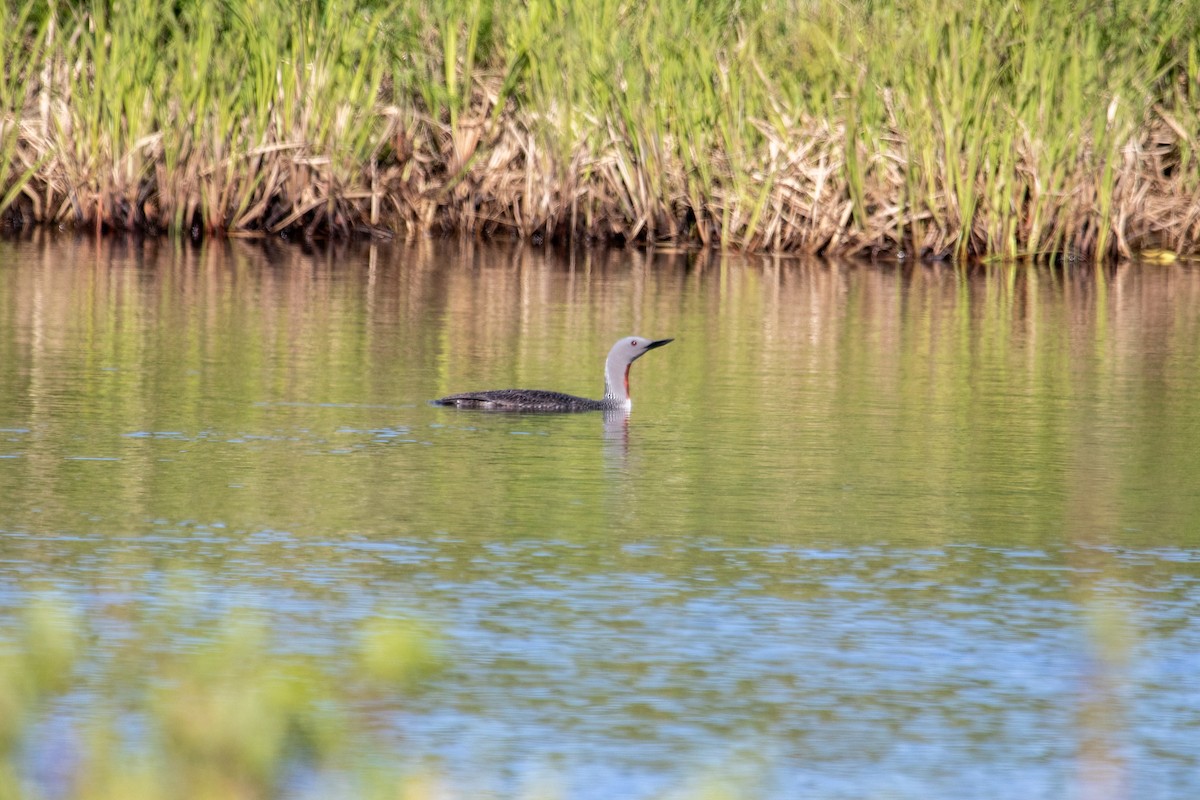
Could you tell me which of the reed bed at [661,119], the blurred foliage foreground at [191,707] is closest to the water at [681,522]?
the blurred foliage foreground at [191,707]

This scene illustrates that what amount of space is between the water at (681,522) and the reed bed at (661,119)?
12.9ft

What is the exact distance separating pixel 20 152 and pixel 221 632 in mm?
13944

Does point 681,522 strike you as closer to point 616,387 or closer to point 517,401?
point 517,401

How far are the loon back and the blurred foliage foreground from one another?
3856mm

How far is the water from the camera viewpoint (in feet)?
16.1

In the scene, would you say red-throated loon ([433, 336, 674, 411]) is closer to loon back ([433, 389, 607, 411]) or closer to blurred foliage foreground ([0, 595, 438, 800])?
loon back ([433, 389, 607, 411])

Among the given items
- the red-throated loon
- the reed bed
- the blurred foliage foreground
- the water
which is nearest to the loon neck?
the red-throated loon

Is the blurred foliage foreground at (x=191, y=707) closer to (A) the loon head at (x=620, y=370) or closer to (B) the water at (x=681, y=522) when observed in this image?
(B) the water at (x=681, y=522)

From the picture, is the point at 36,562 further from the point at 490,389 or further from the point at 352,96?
the point at 352,96

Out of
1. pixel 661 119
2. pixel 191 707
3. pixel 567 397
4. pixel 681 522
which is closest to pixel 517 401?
pixel 567 397

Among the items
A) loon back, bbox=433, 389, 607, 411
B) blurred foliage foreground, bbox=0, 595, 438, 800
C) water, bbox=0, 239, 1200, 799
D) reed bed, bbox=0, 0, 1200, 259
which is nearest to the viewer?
blurred foliage foreground, bbox=0, 595, 438, 800

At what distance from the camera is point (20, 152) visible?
18766mm

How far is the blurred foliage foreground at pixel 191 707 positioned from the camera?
10.5ft

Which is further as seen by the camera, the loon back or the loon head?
the loon head
